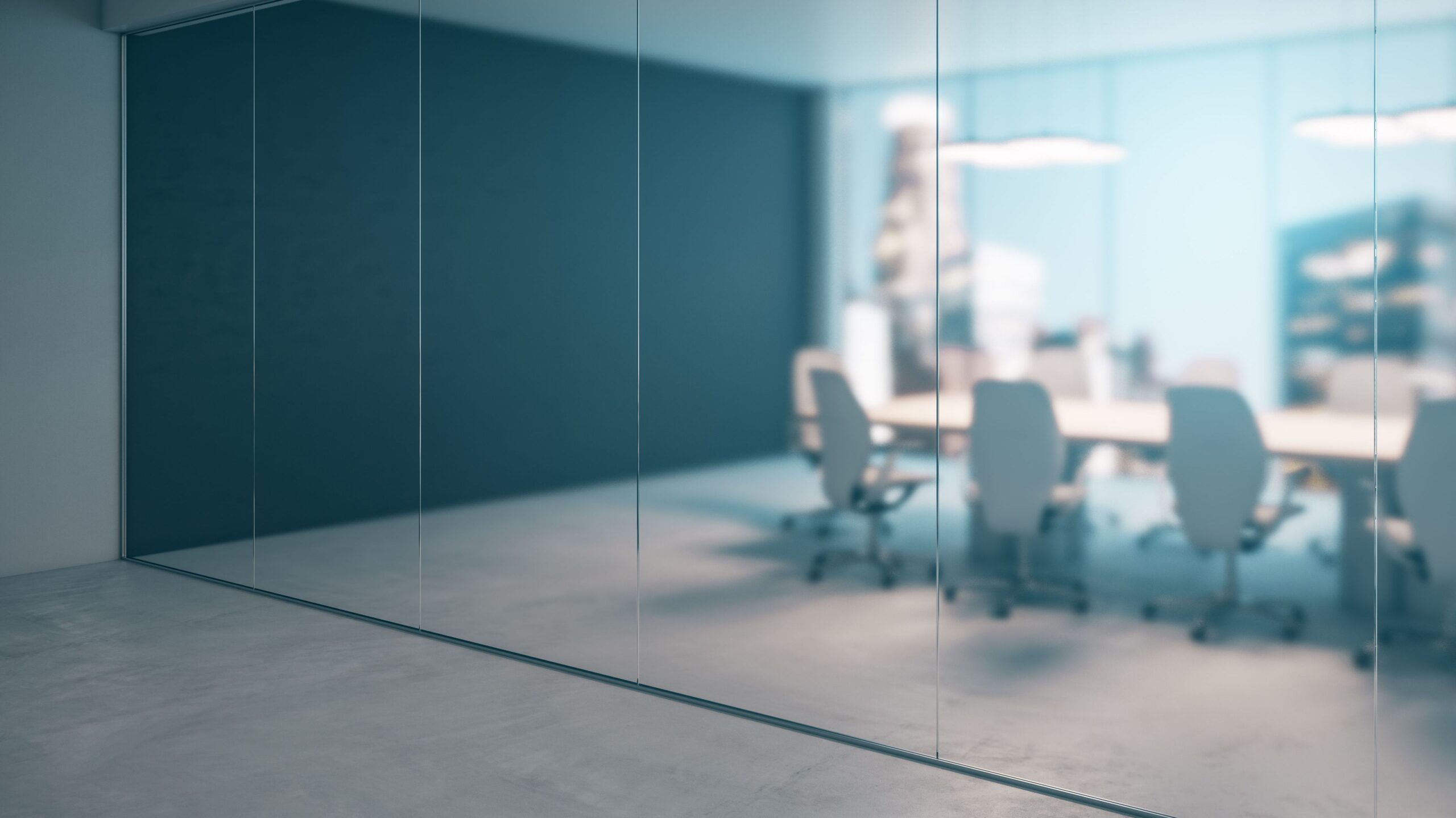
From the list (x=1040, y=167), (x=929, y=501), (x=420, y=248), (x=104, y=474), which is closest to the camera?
(x=1040, y=167)

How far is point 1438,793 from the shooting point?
123 inches

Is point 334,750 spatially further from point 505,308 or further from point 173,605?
point 173,605

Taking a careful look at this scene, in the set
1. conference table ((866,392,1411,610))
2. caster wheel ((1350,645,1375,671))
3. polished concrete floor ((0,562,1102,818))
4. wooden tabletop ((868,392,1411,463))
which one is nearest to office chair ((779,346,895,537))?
wooden tabletop ((868,392,1411,463))

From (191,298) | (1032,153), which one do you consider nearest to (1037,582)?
(1032,153)

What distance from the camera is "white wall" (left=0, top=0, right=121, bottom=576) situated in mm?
6930

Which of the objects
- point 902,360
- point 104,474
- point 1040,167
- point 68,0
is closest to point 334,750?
point 902,360

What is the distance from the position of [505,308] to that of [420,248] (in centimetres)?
65

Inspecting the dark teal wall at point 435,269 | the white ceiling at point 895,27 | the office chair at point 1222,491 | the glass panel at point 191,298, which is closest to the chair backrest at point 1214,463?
the office chair at point 1222,491

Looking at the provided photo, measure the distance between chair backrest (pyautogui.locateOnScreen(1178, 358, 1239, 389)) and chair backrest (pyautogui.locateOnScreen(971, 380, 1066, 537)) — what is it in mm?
446

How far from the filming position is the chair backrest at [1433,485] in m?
3.12

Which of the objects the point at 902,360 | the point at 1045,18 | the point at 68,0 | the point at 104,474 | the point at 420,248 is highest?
the point at 68,0

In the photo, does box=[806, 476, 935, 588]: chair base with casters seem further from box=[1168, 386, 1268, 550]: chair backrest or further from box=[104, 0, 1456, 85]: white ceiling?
box=[104, 0, 1456, 85]: white ceiling

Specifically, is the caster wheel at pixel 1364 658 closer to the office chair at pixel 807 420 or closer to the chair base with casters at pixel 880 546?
the chair base with casters at pixel 880 546

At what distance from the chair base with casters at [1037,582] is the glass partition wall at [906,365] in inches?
0.6
